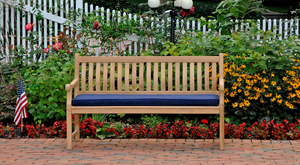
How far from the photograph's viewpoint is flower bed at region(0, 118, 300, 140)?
17.6 ft

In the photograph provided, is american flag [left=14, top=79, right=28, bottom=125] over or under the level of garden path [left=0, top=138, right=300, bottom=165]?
over

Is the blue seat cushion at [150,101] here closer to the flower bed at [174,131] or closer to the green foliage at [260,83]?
the flower bed at [174,131]

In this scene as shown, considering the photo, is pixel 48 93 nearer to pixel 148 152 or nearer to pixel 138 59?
pixel 138 59

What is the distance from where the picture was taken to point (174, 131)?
541 cm

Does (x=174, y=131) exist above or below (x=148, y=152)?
above

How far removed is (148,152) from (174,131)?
2.44ft

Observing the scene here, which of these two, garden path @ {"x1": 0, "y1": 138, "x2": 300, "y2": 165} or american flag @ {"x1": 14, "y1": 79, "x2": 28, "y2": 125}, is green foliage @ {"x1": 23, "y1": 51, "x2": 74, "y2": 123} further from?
garden path @ {"x1": 0, "y1": 138, "x2": 300, "y2": 165}

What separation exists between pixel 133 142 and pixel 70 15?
13.6ft

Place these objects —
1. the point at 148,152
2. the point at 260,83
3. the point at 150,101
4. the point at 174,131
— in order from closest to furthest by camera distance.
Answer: the point at 148,152, the point at 150,101, the point at 174,131, the point at 260,83

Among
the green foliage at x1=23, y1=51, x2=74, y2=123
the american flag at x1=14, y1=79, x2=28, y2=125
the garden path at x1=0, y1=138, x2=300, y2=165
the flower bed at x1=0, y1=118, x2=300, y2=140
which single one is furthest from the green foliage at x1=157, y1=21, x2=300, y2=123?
the american flag at x1=14, y1=79, x2=28, y2=125

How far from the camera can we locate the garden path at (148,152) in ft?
14.6

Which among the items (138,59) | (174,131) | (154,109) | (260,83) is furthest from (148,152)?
(260,83)

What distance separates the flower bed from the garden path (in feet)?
0.45

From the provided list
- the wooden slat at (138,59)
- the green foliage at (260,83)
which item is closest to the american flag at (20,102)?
the wooden slat at (138,59)
